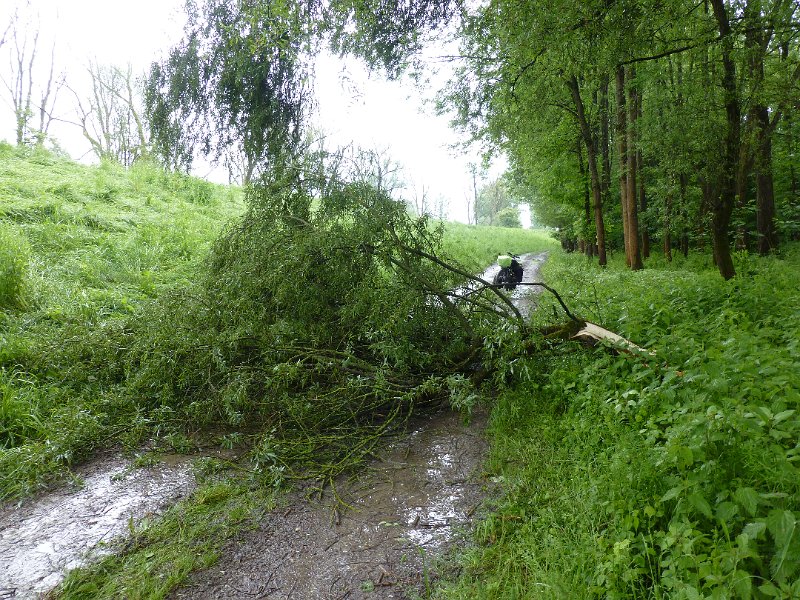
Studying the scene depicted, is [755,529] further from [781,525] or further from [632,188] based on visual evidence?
[632,188]

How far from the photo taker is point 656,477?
2.85 metres

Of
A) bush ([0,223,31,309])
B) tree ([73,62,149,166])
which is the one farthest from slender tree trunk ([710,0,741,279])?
tree ([73,62,149,166])

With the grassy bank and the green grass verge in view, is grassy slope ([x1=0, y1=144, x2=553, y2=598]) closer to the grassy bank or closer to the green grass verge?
the green grass verge

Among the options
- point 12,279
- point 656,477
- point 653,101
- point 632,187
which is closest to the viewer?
point 656,477

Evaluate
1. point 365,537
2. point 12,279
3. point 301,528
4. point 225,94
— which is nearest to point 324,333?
point 301,528

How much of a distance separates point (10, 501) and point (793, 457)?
5733 mm

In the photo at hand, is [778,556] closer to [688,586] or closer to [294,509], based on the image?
[688,586]

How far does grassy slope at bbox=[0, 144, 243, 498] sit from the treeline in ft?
23.1

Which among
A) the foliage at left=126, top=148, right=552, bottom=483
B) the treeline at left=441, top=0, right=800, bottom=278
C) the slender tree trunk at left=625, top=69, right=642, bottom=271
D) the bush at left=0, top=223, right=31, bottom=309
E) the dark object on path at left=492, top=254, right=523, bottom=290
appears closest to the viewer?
the foliage at left=126, top=148, right=552, bottom=483

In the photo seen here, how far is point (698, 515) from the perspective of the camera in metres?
2.47

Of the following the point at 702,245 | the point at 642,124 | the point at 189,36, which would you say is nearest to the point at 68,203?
the point at 189,36

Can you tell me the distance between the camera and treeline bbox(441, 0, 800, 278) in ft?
20.8

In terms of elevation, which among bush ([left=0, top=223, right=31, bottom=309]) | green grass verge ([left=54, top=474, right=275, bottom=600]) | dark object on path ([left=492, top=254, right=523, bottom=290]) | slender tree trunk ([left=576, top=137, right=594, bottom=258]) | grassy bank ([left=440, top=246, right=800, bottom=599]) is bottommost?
green grass verge ([left=54, top=474, right=275, bottom=600])

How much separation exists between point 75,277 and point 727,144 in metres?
12.5
